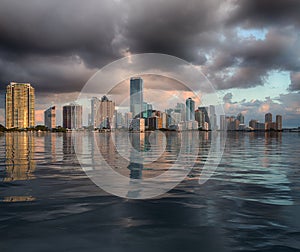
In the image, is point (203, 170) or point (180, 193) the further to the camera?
point (203, 170)

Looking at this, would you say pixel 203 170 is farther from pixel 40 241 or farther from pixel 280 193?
pixel 40 241

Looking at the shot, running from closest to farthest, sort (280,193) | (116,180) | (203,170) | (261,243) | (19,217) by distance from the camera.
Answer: (261,243)
(19,217)
(280,193)
(116,180)
(203,170)

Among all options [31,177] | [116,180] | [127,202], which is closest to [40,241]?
[127,202]

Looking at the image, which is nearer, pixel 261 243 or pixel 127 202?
pixel 261 243

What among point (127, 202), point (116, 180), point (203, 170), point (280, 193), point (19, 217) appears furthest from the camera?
point (203, 170)

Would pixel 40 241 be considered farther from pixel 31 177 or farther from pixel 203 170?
pixel 203 170

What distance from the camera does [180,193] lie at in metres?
15.9

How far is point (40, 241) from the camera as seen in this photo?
9.14 m

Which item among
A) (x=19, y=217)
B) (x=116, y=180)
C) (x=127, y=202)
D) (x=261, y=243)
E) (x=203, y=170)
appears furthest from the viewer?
(x=203, y=170)

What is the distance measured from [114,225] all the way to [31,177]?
11554 millimetres

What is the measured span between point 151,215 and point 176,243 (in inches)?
114

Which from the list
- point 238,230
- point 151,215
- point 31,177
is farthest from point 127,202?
point 31,177

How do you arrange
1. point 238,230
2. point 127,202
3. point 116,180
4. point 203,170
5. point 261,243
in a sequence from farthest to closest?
point 203,170
point 116,180
point 127,202
point 238,230
point 261,243

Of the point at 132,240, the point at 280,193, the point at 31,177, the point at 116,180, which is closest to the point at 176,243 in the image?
the point at 132,240
